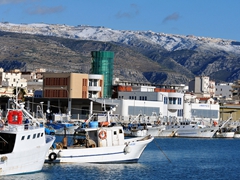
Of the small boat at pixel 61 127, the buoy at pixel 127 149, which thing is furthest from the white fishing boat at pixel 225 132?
the buoy at pixel 127 149

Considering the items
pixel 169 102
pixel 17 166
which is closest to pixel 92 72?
pixel 169 102

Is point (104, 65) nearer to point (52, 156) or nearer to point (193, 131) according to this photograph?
point (193, 131)

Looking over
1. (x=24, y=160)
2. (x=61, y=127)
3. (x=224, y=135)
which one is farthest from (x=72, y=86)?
(x=24, y=160)

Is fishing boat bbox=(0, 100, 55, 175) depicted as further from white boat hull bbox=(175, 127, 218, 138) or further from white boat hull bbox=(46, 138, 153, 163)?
white boat hull bbox=(175, 127, 218, 138)

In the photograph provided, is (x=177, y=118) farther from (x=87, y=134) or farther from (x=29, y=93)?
(x=87, y=134)

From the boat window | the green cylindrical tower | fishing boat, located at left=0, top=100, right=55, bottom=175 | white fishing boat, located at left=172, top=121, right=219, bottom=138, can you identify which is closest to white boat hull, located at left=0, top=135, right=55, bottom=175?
fishing boat, located at left=0, top=100, right=55, bottom=175

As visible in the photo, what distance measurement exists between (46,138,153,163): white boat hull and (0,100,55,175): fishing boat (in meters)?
6.88

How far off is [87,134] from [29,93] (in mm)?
122379

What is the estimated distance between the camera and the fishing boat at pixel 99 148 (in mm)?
67750

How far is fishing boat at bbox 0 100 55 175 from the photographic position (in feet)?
187

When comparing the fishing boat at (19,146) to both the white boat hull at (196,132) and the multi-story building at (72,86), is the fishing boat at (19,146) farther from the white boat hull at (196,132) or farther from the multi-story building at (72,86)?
the multi-story building at (72,86)

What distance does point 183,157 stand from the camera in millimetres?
84188

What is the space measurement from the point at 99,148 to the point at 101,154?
1.90 feet

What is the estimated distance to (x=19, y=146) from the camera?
5747cm
